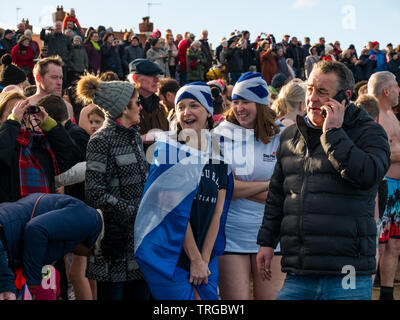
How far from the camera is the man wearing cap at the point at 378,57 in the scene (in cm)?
2236

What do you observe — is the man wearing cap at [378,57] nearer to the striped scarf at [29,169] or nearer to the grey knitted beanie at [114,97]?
the grey knitted beanie at [114,97]

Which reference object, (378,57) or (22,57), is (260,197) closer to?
(22,57)

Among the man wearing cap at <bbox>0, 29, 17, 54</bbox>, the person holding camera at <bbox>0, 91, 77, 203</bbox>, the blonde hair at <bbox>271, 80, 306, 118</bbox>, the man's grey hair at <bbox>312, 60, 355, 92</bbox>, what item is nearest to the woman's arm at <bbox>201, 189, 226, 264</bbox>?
the man's grey hair at <bbox>312, 60, 355, 92</bbox>

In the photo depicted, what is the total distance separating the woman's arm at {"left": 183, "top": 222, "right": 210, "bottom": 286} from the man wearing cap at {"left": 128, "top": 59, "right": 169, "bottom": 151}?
6.99 ft

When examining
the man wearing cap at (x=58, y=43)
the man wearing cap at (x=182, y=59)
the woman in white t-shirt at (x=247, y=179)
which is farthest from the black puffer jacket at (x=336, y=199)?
the man wearing cap at (x=182, y=59)

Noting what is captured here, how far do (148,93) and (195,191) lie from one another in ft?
7.76

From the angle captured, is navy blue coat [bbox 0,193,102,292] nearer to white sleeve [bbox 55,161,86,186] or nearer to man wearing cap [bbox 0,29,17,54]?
white sleeve [bbox 55,161,86,186]

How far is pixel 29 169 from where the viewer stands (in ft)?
13.7

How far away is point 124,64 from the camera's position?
1739 centimetres

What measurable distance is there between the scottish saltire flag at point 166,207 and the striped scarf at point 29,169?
0.97 m

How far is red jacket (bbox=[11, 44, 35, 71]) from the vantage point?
1411 cm

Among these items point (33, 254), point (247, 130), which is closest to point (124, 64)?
point (247, 130)


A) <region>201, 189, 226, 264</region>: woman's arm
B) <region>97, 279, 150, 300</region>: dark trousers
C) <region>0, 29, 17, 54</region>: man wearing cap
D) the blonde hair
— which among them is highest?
<region>0, 29, 17, 54</region>: man wearing cap
